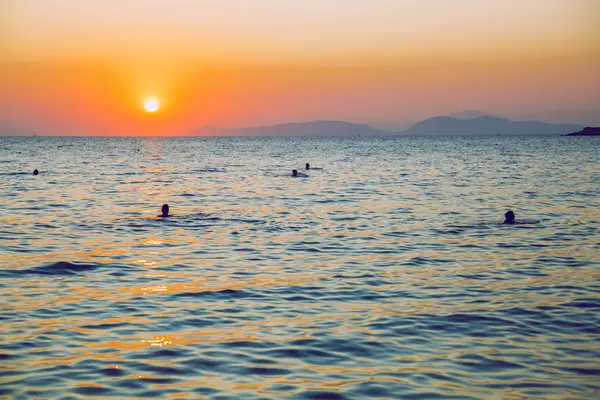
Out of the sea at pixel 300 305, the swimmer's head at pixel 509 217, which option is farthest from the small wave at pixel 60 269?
the swimmer's head at pixel 509 217

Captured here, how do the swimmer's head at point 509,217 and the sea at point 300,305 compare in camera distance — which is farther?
the swimmer's head at point 509,217

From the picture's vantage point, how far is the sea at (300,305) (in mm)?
9586

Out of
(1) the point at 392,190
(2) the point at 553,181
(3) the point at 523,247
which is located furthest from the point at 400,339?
(2) the point at 553,181

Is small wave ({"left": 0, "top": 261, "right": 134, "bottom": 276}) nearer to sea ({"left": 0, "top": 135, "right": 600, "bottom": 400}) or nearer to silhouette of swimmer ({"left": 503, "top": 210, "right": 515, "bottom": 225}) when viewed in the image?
sea ({"left": 0, "top": 135, "right": 600, "bottom": 400})

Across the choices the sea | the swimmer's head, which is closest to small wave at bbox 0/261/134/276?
the sea

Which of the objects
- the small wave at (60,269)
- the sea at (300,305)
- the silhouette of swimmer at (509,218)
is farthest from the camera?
the silhouette of swimmer at (509,218)

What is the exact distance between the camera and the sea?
9.59m

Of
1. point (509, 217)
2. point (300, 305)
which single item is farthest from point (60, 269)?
point (509, 217)

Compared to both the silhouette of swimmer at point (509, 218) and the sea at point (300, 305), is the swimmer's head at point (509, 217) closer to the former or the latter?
the silhouette of swimmer at point (509, 218)

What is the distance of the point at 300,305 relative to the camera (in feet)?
45.4

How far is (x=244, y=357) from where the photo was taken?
10500 mm

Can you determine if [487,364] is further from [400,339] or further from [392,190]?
[392,190]

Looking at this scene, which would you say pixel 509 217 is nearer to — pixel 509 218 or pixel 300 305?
pixel 509 218

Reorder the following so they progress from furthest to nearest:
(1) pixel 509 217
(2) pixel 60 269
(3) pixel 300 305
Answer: (1) pixel 509 217
(2) pixel 60 269
(3) pixel 300 305
